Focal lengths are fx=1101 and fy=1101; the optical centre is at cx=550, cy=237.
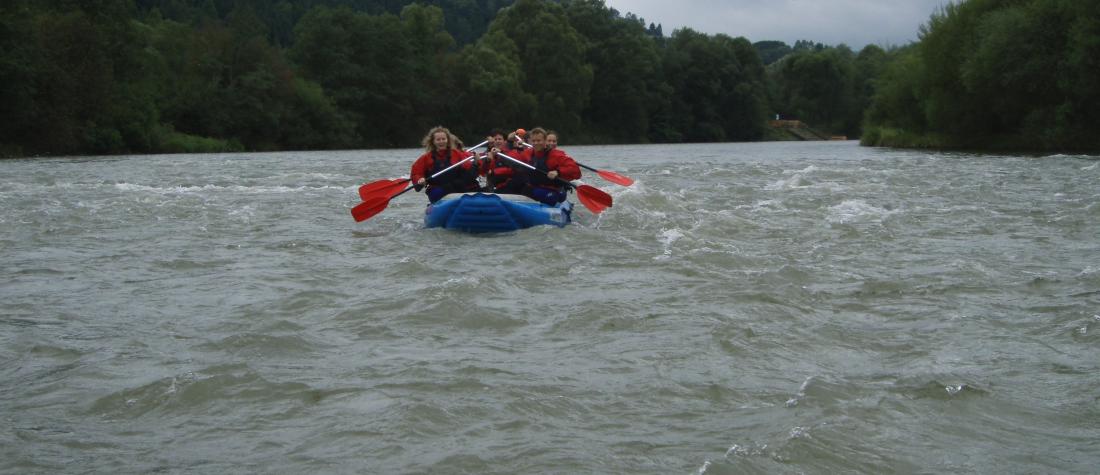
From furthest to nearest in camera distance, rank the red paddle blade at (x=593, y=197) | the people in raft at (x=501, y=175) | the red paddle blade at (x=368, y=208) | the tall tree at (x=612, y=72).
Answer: the tall tree at (x=612, y=72) → the red paddle blade at (x=593, y=197) → the people in raft at (x=501, y=175) → the red paddle blade at (x=368, y=208)

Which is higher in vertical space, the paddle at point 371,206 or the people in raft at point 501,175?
the people in raft at point 501,175

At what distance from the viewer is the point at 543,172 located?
36.7 feet

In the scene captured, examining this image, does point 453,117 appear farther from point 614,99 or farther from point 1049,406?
point 1049,406

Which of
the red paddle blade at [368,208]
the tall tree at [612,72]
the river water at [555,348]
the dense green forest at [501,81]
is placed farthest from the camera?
the tall tree at [612,72]

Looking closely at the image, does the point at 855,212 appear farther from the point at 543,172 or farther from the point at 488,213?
the point at 488,213

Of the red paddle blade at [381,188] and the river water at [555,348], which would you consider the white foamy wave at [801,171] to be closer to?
the river water at [555,348]

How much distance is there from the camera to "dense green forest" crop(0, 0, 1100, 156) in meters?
31.2

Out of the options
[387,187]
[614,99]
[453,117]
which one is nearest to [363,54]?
[453,117]

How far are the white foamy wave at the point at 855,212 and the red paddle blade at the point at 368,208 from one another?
464 cm

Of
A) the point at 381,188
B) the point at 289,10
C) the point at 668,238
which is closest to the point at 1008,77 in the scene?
the point at 381,188

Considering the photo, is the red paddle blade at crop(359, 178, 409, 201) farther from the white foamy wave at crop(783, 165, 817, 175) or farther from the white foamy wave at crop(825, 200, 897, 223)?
the white foamy wave at crop(783, 165, 817, 175)

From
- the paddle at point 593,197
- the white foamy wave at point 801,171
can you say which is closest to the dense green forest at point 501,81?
the white foamy wave at point 801,171

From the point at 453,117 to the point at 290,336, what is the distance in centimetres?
5140

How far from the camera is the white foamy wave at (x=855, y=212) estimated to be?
11.4 meters
